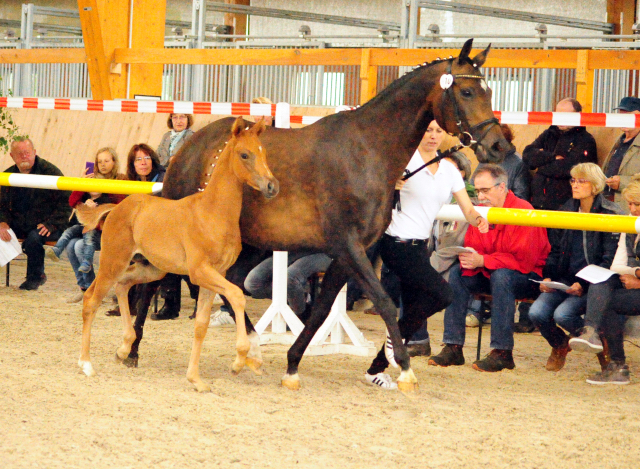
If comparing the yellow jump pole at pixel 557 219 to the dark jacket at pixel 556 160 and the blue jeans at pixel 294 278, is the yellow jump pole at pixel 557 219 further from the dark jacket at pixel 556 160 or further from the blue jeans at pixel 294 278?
the dark jacket at pixel 556 160

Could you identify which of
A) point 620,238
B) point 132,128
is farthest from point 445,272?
point 132,128

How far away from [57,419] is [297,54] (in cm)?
706

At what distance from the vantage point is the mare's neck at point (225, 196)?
454 centimetres

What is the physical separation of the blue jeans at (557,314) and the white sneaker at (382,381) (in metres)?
1.21

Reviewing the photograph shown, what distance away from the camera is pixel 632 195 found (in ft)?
17.4

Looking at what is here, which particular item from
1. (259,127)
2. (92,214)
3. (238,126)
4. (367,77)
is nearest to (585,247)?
(259,127)

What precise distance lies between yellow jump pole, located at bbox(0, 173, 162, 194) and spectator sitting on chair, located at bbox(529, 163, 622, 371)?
2.89 m

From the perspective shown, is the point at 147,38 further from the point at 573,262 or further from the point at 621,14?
the point at 573,262

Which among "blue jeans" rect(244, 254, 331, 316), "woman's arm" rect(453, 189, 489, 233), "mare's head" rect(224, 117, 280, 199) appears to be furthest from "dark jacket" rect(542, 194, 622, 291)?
"mare's head" rect(224, 117, 280, 199)

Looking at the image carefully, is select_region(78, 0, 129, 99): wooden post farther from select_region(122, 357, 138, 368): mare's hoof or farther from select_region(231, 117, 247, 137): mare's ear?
select_region(231, 117, 247, 137): mare's ear

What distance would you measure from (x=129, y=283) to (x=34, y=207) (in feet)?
13.0

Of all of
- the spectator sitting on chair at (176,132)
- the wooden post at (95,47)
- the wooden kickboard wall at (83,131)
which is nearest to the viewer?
the spectator sitting on chair at (176,132)

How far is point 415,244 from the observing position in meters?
5.05

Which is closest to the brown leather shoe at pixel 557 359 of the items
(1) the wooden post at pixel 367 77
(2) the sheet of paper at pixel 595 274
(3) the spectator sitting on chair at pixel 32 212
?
(2) the sheet of paper at pixel 595 274
